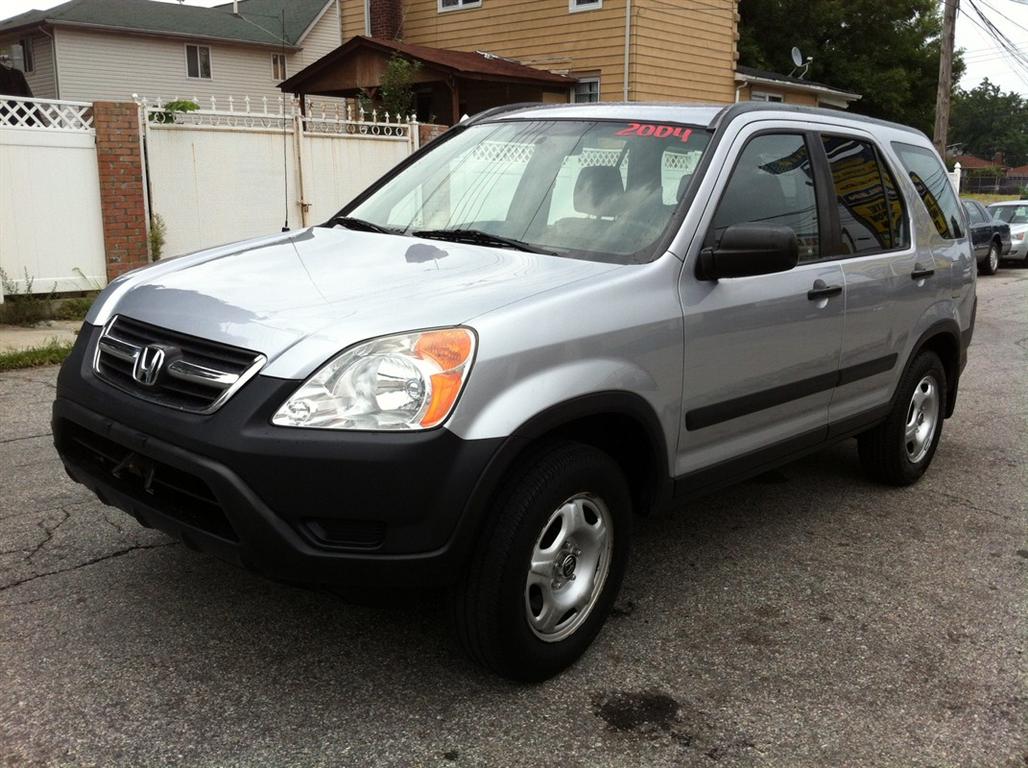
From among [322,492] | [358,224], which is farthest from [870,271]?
[322,492]

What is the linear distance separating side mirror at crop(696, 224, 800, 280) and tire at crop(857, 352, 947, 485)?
1.82m

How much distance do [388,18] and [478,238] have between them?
69.7 ft

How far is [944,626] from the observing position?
364 centimetres

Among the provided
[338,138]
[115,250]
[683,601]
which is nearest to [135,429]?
[683,601]

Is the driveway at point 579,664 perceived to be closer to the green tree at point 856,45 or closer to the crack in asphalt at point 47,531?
the crack in asphalt at point 47,531

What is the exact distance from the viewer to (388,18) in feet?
76.1

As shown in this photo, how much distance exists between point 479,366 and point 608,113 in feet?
5.81

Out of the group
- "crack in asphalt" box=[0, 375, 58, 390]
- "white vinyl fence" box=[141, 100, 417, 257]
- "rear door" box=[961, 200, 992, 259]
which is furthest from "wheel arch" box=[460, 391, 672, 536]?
"rear door" box=[961, 200, 992, 259]

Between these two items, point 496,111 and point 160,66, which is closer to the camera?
point 496,111

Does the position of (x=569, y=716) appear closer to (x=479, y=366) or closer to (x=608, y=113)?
(x=479, y=366)

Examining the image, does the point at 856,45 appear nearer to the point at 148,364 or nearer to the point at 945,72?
the point at 945,72

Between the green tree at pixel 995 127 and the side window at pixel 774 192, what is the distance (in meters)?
113

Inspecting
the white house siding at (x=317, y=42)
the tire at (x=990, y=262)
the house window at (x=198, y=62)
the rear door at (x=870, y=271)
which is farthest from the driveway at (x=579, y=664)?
the white house siding at (x=317, y=42)

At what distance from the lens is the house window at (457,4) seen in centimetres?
2202
